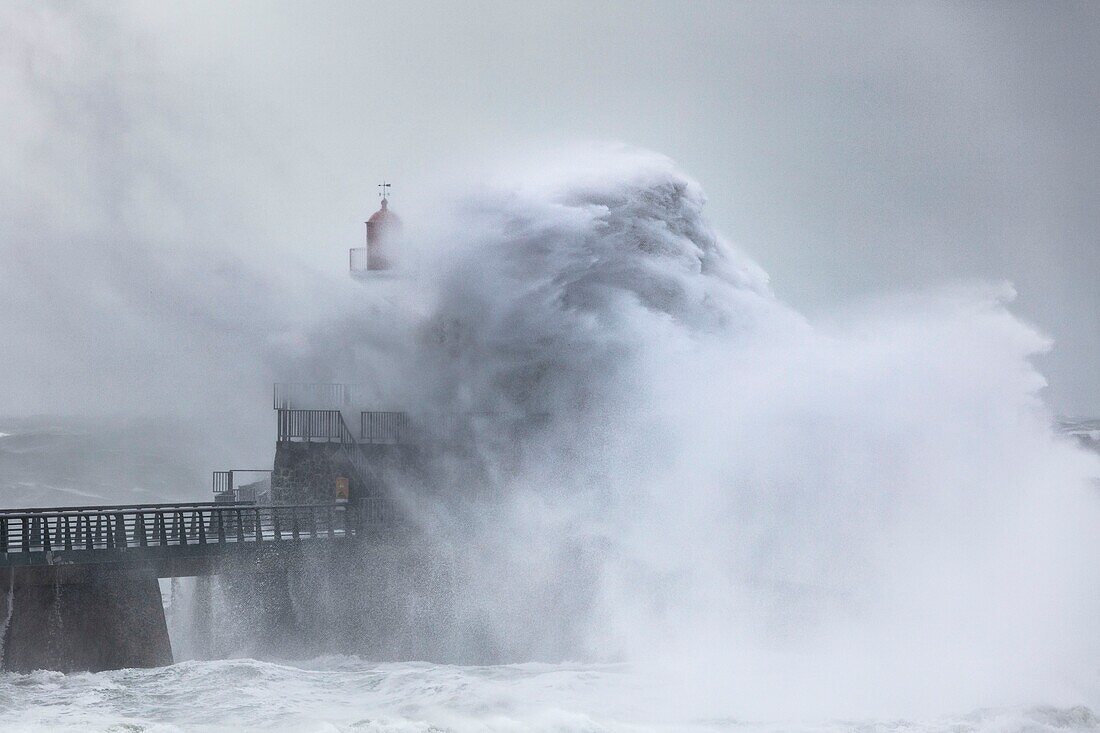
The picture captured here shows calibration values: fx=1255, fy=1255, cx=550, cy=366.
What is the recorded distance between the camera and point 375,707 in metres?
21.9

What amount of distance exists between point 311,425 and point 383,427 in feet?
5.76

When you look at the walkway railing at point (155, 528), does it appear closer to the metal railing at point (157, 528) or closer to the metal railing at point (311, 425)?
the metal railing at point (157, 528)

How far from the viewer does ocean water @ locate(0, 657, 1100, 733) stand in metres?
20.3

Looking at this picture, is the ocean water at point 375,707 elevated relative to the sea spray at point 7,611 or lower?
lower

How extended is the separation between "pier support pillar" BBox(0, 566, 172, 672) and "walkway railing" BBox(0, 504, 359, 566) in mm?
515

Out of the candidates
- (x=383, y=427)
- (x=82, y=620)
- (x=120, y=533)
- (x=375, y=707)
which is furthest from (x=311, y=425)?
(x=375, y=707)

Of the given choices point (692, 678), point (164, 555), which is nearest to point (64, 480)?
point (164, 555)

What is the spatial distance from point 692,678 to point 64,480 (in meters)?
54.1

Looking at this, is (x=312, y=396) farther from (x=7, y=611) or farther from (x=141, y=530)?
(x=7, y=611)

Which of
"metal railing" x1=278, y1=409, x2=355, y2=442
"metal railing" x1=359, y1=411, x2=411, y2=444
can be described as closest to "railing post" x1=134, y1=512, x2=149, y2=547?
"metal railing" x1=278, y1=409, x2=355, y2=442

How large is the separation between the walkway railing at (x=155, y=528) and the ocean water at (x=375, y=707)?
2.42m

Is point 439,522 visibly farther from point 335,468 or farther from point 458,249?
point 458,249

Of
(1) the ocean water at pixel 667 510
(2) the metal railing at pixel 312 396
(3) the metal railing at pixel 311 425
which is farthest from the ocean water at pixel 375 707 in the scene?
(2) the metal railing at pixel 312 396

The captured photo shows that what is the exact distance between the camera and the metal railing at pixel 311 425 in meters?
30.6
